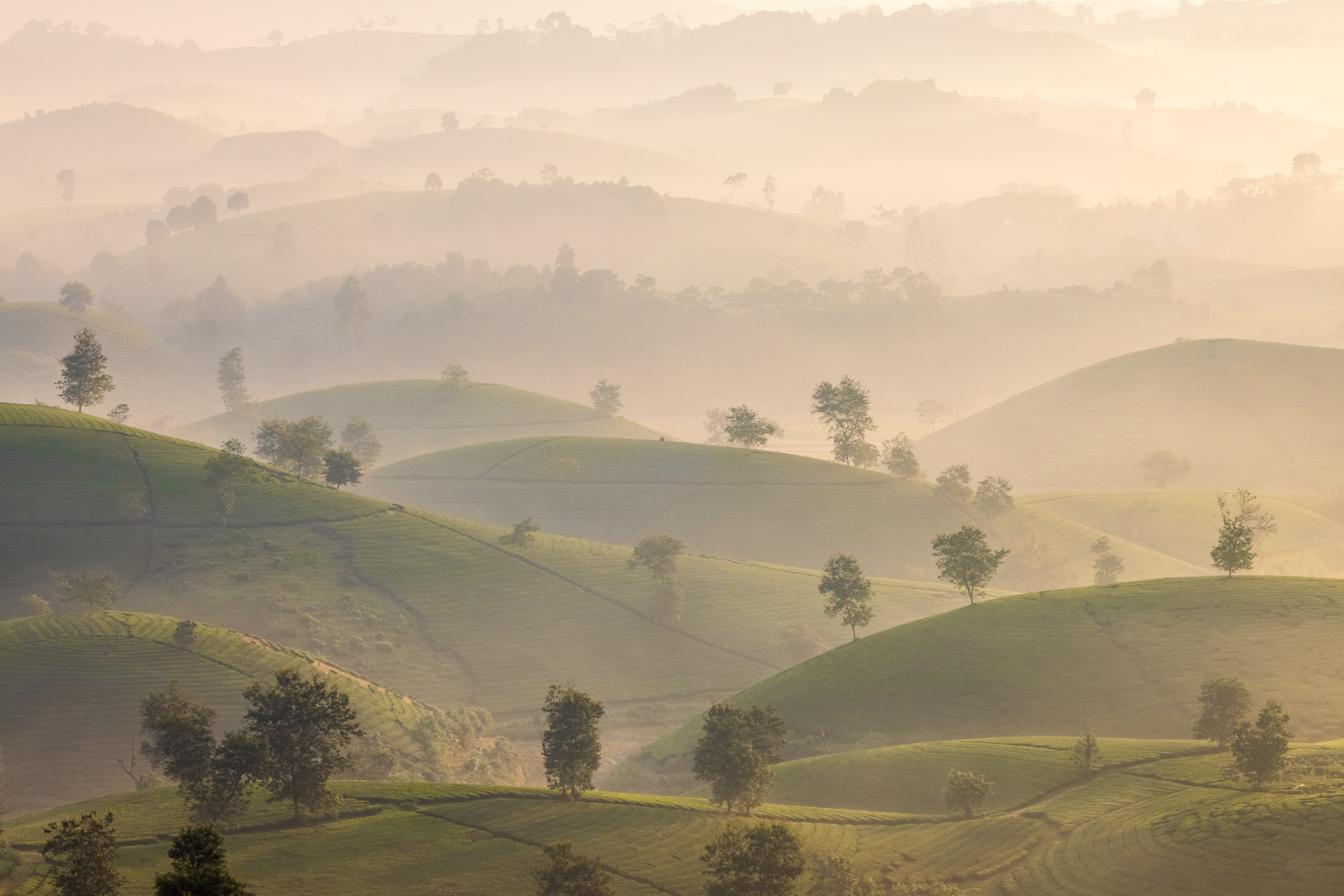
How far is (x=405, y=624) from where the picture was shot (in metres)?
103

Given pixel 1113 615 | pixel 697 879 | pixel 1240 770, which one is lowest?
pixel 697 879

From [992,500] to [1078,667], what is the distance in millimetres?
72443

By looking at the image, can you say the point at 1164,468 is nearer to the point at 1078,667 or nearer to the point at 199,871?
the point at 1078,667

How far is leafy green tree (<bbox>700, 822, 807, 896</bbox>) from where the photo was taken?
43500 mm

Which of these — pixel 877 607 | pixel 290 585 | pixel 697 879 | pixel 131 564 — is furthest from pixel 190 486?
pixel 697 879

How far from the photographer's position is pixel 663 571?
113062 mm

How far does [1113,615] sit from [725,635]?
4187cm

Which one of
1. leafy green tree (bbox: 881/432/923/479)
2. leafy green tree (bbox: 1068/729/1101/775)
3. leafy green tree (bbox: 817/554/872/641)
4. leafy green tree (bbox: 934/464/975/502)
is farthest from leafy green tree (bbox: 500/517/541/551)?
leafy green tree (bbox: 1068/729/1101/775)

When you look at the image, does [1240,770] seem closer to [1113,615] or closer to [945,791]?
[945,791]

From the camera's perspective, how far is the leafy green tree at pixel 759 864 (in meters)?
43.5

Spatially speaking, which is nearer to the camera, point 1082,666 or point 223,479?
point 1082,666

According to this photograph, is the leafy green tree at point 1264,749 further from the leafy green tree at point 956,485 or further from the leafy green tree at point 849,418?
the leafy green tree at point 849,418

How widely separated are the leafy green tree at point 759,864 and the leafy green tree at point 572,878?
4.99m

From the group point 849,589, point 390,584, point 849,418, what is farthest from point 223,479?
point 849,418
